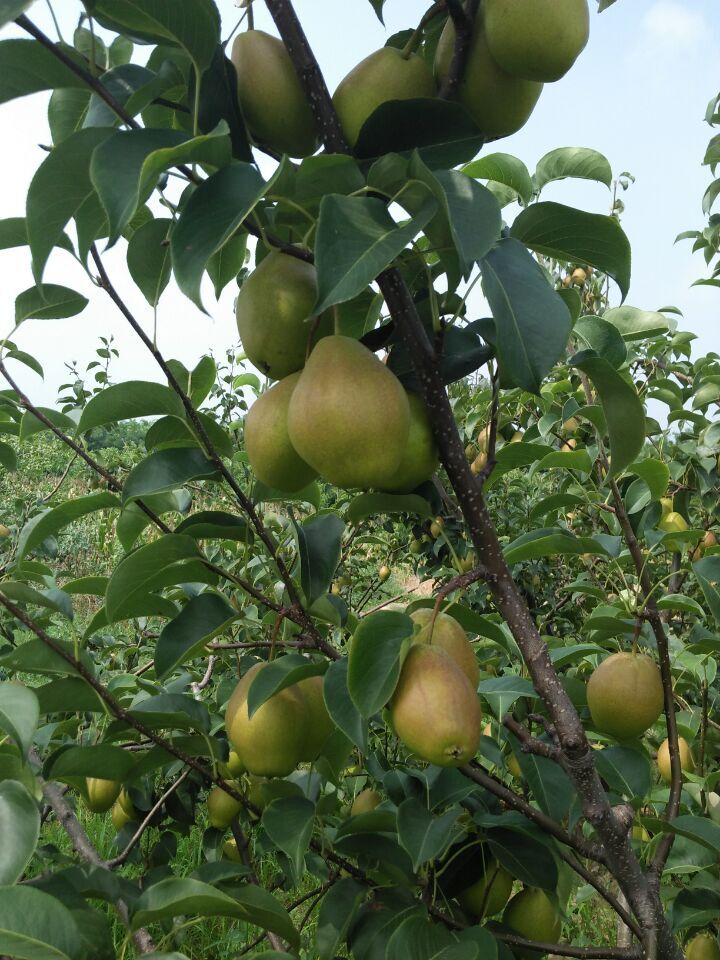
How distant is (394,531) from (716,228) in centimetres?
200

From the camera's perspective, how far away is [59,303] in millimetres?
904

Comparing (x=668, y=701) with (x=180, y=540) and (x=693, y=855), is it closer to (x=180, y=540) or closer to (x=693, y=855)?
(x=693, y=855)

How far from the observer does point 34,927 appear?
575 millimetres

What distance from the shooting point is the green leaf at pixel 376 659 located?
594 millimetres

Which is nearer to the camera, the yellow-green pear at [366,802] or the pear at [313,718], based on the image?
the pear at [313,718]

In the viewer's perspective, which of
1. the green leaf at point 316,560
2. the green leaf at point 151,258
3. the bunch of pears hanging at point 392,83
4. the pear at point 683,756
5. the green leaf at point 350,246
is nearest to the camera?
the green leaf at point 350,246

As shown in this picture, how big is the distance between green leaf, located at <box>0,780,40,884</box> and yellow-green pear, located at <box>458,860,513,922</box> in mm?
536

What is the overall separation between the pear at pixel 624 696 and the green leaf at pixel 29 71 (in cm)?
79

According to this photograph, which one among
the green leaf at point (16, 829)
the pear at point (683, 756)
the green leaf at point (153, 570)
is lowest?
the pear at point (683, 756)

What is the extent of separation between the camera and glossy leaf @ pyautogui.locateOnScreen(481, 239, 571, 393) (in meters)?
0.55

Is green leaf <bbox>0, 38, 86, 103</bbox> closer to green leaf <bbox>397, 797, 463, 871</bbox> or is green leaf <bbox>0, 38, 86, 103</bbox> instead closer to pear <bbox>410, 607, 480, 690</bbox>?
pear <bbox>410, 607, 480, 690</bbox>

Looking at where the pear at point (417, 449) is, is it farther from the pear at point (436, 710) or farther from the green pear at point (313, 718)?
the green pear at point (313, 718)

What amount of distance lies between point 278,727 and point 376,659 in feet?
0.65

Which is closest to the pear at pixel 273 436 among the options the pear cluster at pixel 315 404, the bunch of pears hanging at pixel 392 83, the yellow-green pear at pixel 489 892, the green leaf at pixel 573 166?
the pear cluster at pixel 315 404
